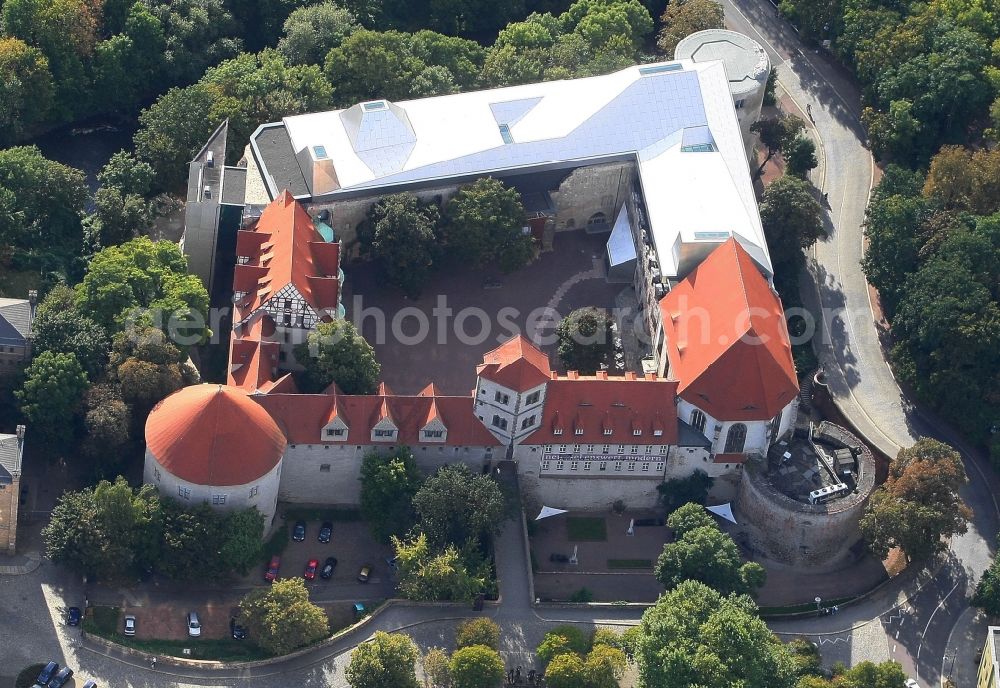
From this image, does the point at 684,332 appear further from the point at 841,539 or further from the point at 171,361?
the point at 171,361

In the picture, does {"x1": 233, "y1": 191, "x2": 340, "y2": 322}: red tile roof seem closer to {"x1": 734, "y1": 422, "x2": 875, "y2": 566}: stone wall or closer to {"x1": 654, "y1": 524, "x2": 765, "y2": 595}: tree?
{"x1": 654, "y1": 524, "x2": 765, "y2": 595}: tree

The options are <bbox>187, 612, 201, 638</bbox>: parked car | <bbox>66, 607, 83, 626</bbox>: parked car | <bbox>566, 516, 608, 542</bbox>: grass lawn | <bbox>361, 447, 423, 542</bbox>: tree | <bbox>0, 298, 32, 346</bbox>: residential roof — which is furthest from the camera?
<bbox>566, 516, 608, 542</bbox>: grass lawn

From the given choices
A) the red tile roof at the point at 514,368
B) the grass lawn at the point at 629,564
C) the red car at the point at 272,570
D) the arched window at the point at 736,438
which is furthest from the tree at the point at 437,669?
the arched window at the point at 736,438

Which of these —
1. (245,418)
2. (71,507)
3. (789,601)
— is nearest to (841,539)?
(789,601)

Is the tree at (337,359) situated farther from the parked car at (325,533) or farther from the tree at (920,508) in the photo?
the tree at (920,508)

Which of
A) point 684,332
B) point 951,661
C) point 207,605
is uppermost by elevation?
point 684,332

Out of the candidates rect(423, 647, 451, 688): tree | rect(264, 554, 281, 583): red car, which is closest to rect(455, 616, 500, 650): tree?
rect(423, 647, 451, 688): tree
